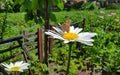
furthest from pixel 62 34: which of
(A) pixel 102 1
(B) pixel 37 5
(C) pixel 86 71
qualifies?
(A) pixel 102 1

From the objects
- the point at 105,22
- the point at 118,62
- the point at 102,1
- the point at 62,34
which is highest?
the point at 62,34

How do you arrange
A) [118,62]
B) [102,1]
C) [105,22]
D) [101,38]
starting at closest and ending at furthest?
[118,62], [101,38], [105,22], [102,1]

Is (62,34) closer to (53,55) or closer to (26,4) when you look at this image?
(26,4)

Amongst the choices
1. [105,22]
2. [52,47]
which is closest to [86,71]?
[52,47]

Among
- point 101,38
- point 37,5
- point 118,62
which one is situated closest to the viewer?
point 37,5

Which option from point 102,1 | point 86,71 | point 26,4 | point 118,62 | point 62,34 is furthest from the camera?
point 102,1

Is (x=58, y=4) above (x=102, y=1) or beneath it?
above

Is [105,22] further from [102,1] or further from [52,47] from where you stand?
[102,1]

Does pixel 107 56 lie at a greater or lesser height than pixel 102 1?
greater

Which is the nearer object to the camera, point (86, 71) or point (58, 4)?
point (58, 4)
